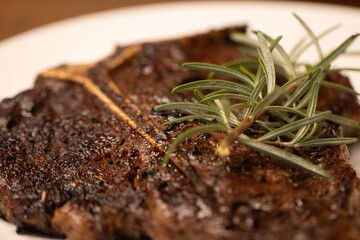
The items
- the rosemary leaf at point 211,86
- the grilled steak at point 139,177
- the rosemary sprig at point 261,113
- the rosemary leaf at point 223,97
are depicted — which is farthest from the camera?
the rosemary leaf at point 211,86

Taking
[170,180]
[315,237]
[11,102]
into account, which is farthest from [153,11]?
[315,237]

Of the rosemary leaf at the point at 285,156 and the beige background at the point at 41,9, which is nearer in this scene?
the rosemary leaf at the point at 285,156

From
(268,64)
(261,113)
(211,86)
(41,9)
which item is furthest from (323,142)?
(41,9)

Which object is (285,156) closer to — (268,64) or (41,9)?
(268,64)

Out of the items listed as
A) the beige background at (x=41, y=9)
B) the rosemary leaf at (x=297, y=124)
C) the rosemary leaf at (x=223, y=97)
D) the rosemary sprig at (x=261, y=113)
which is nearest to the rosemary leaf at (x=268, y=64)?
the rosemary sprig at (x=261, y=113)

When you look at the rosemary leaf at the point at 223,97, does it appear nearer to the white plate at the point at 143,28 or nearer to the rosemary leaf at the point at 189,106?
the rosemary leaf at the point at 189,106

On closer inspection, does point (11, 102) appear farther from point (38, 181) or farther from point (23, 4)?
point (23, 4)

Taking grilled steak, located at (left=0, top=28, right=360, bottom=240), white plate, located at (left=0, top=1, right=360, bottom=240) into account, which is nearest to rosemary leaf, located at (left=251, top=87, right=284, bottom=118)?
grilled steak, located at (left=0, top=28, right=360, bottom=240)
